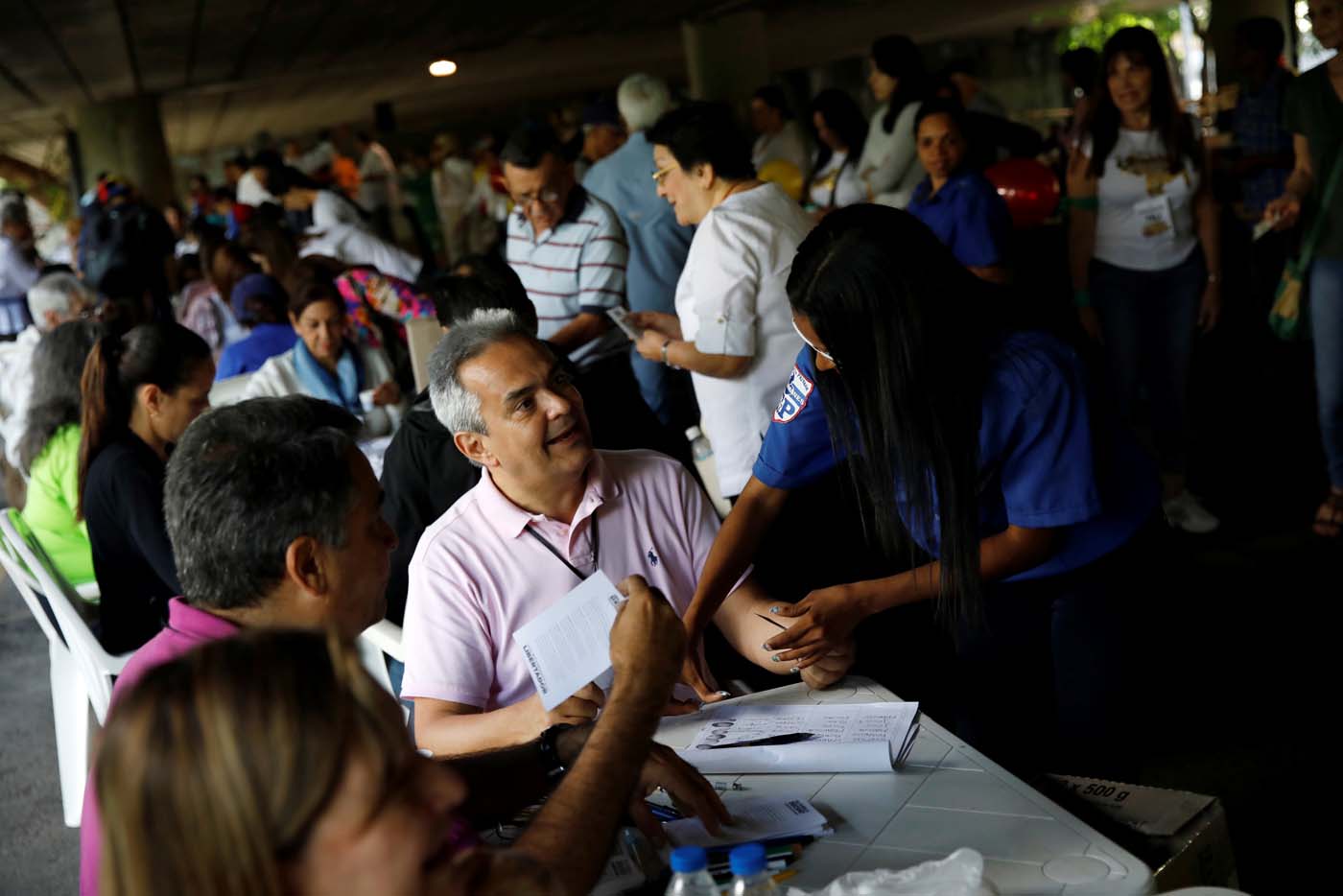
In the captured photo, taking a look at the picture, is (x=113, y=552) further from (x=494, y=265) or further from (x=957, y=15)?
→ (x=957, y=15)

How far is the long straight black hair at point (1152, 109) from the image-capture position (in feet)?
13.8

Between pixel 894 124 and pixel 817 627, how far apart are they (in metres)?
3.80

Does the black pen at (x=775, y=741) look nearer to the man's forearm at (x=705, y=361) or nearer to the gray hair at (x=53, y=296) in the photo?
the man's forearm at (x=705, y=361)

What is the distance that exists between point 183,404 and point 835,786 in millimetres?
2261

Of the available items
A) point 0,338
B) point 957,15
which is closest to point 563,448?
point 0,338

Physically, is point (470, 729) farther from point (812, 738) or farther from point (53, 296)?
point (53, 296)

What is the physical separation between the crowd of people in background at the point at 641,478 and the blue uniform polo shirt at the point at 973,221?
0.01m

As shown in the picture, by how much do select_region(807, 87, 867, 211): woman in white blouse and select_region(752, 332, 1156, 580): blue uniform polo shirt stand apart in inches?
151

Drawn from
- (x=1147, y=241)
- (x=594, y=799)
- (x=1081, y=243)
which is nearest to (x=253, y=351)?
(x=1081, y=243)

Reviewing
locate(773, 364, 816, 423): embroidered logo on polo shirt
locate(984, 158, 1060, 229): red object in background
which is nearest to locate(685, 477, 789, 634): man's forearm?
locate(773, 364, 816, 423): embroidered logo on polo shirt

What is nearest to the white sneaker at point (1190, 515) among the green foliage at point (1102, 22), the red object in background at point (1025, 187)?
the red object in background at point (1025, 187)

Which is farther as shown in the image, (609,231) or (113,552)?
(609,231)

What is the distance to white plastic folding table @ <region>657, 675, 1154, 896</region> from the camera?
4.72 ft

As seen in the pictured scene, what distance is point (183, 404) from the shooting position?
133 inches
